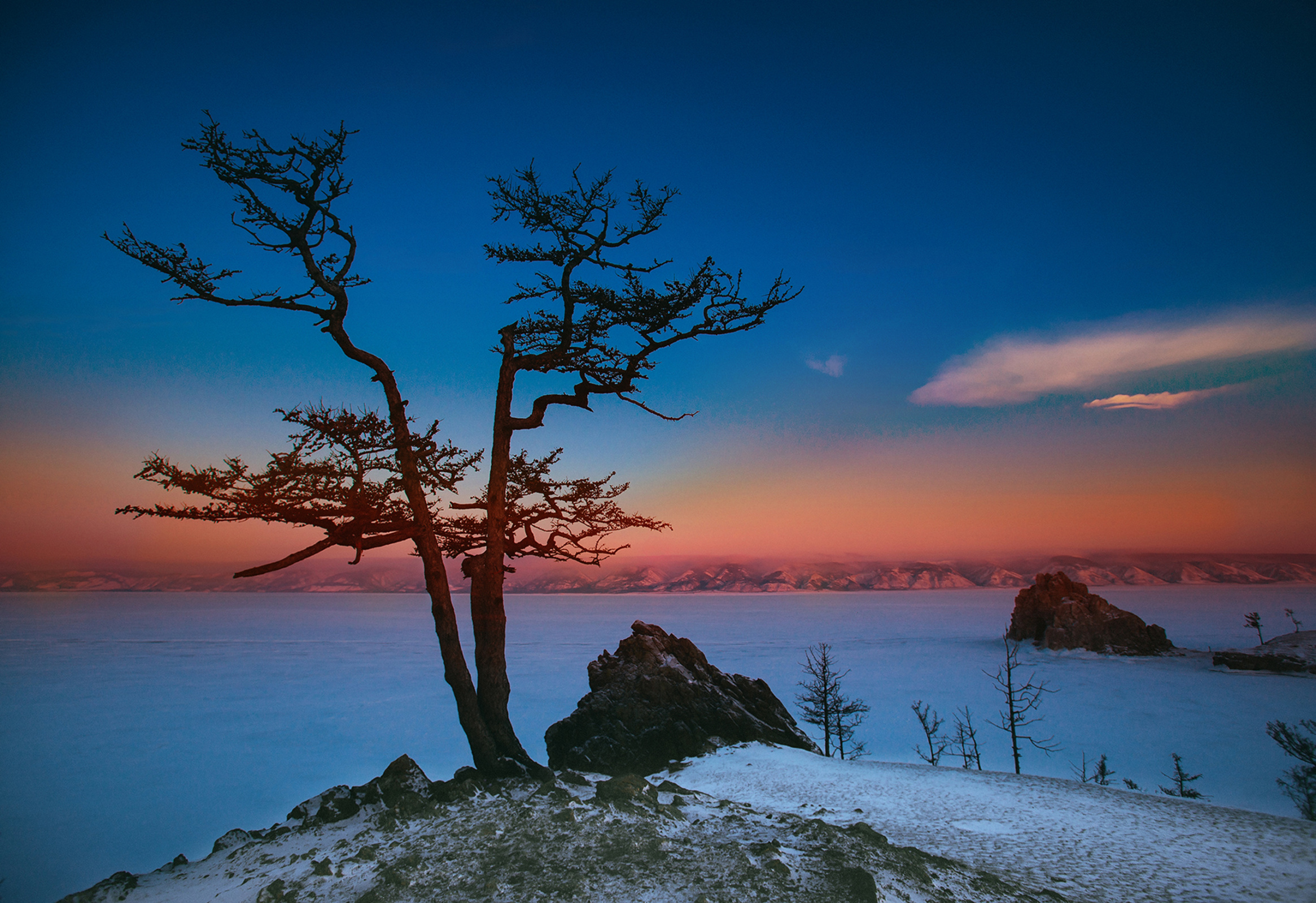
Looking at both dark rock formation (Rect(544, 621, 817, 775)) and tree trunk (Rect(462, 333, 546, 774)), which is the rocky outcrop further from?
tree trunk (Rect(462, 333, 546, 774))

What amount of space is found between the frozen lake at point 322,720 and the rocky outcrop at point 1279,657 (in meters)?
2.18

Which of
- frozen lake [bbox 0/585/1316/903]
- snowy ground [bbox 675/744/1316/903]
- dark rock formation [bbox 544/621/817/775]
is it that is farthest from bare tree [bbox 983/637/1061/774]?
snowy ground [bbox 675/744/1316/903]

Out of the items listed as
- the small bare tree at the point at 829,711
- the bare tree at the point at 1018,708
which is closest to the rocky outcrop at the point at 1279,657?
the bare tree at the point at 1018,708

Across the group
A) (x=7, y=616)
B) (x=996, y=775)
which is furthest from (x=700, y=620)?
(x=7, y=616)

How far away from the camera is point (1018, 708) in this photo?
2314 inches

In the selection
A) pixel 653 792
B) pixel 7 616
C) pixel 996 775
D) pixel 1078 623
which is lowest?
pixel 7 616

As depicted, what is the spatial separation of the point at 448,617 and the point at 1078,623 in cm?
7796

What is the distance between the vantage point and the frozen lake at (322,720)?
27328mm

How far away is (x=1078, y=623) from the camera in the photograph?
66.8 metres

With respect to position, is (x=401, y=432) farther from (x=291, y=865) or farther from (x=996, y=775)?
(x=996, y=775)

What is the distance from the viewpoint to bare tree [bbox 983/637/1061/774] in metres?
27.2

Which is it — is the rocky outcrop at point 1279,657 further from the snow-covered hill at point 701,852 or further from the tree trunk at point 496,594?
the tree trunk at point 496,594

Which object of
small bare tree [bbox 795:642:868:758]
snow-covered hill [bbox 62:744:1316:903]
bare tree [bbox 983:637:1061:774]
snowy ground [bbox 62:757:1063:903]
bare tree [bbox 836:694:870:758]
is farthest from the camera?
bare tree [bbox 836:694:870:758]

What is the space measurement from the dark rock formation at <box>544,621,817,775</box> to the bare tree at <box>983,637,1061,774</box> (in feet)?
40.9
